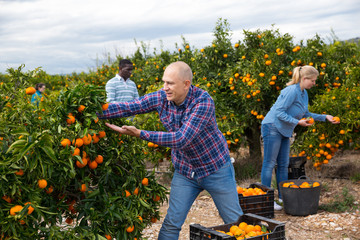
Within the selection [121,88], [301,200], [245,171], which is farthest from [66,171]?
[245,171]

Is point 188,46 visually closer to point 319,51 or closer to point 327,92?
point 319,51

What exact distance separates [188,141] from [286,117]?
7.59 feet

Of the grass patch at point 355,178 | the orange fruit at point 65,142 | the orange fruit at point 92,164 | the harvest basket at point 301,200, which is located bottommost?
the grass patch at point 355,178

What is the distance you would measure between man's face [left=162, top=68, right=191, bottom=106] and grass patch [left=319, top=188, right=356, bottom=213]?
3102 mm

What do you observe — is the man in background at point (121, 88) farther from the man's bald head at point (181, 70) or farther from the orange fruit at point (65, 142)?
the orange fruit at point (65, 142)

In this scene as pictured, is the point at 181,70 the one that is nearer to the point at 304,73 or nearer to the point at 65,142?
the point at 65,142

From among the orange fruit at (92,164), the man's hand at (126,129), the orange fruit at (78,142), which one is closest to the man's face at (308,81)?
the man's hand at (126,129)

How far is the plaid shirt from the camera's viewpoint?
2.60m

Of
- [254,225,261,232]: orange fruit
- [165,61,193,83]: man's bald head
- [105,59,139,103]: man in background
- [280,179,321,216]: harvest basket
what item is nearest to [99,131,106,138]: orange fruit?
[165,61,193,83]: man's bald head

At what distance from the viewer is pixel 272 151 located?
4793 mm

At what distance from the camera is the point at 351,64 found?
6184 mm

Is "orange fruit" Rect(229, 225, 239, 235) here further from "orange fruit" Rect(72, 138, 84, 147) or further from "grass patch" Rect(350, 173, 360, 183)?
"grass patch" Rect(350, 173, 360, 183)

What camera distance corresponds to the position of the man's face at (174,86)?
8.69 ft

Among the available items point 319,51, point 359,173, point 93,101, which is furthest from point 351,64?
point 93,101
